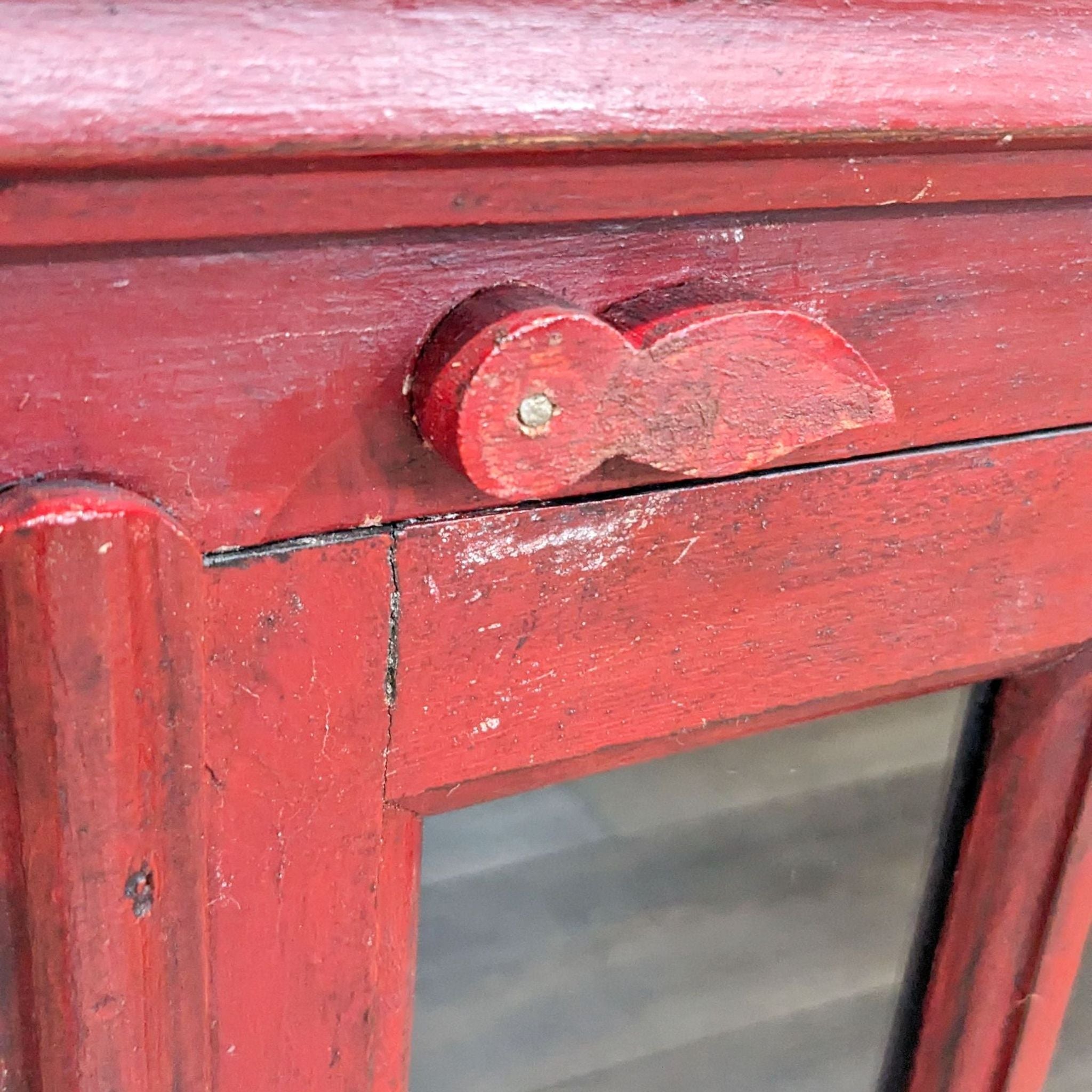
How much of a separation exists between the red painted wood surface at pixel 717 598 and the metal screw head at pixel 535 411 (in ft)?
0.25

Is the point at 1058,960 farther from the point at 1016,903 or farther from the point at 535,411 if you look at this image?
the point at 535,411

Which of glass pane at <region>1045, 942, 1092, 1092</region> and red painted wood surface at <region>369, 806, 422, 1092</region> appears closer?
red painted wood surface at <region>369, 806, 422, 1092</region>

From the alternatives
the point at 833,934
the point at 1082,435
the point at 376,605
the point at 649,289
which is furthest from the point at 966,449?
the point at 833,934

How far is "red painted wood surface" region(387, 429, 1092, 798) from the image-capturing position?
533 mm

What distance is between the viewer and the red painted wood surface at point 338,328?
412 millimetres

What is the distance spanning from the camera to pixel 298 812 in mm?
527

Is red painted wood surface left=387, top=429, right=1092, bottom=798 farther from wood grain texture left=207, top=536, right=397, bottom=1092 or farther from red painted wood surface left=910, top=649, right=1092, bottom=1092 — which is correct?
red painted wood surface left=910, top=649, right=1092, bottom=1092

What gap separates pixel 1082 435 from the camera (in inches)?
26.2

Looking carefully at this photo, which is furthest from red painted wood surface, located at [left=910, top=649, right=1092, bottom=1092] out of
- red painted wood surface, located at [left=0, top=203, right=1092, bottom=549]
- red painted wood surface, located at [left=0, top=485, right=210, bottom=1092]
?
red painted wood surface, located at [left=0, top=485, right=210, bottom=1092]

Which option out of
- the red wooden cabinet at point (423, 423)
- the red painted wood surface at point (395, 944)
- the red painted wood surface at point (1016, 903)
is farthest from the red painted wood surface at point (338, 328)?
the red painted wood surface at point (1016, 903)

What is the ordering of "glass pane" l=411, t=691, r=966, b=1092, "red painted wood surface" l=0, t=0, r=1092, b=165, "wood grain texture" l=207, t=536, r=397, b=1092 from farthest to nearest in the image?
"glass pane" l=411, t=691, r=966, b=1092 < "wood grain texture" l=207, t=536, r=397, b=1092 < "red painted wood surface" l=0, t=0, r=1092, b=165

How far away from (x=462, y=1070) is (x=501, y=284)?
54 centimetres

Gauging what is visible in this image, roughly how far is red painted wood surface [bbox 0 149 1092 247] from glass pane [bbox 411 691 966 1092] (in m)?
0.37

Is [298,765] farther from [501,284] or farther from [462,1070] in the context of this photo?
[462,1070]
